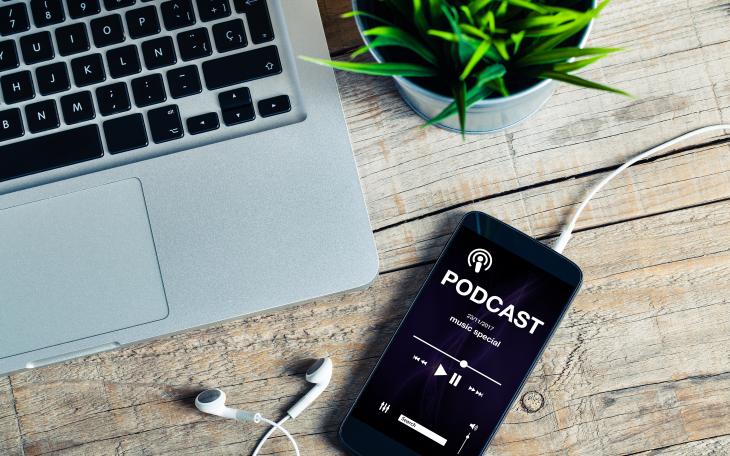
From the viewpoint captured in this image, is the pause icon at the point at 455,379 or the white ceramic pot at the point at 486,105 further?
the pause icon at the point at 455,379

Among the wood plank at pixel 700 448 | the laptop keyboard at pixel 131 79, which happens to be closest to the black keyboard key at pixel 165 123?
the laptop keyboard at pixel 131 79

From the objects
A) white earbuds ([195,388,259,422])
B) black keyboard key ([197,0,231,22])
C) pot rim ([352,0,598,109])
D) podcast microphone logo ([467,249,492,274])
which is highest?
black keyboard key ([197,0,231,22])

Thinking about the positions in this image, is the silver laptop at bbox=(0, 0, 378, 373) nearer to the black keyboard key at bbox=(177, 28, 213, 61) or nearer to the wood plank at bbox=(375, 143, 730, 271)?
the black keyboard key at bbox=(177, 28, 213, 61)

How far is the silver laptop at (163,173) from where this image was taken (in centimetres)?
52

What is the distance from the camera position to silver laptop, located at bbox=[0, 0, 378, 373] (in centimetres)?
52

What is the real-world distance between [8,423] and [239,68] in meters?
0.37

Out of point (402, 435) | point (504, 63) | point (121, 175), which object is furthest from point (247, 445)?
point (504, 63)

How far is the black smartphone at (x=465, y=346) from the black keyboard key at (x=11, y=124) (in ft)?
1.12

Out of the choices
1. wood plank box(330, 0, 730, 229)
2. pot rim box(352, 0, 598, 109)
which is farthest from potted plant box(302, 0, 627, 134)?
wood plank box(330, 0, 730, 229)

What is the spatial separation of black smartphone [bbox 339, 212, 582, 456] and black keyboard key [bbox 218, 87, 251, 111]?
7.8 inches

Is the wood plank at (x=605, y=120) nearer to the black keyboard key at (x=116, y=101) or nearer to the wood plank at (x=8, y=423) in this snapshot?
the black keyboard key at (x=116, y=101)

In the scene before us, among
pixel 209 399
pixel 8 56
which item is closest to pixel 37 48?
pixel 8 56

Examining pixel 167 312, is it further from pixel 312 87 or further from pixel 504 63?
pixel 504 63

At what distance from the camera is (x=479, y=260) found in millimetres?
552
